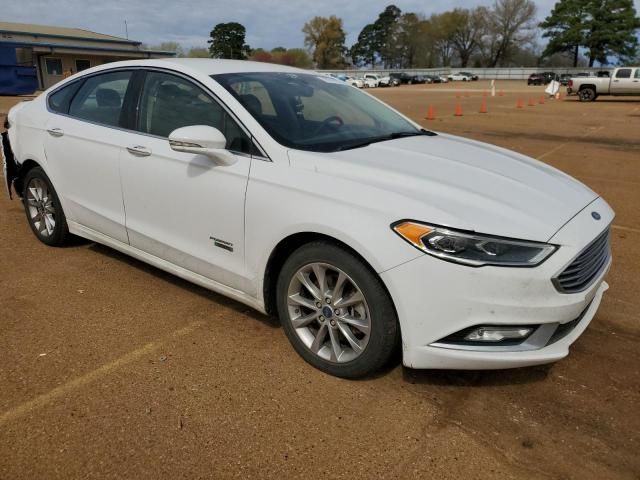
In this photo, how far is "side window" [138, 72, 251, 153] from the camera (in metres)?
3.28

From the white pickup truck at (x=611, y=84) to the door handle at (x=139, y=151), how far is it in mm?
30520

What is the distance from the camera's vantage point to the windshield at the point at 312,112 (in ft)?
10.7

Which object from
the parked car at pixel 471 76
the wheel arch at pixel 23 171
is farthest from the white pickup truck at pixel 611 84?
the parked car at pixel 471 76

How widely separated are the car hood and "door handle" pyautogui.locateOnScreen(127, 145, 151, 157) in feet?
3.87

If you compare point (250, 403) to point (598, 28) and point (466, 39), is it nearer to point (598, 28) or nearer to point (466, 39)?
point (598, 28)

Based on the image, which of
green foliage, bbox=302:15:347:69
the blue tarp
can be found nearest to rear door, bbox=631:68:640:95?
the blue tarp

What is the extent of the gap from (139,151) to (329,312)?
1.78 m

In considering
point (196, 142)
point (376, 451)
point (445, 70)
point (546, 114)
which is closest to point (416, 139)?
point (196, 142)

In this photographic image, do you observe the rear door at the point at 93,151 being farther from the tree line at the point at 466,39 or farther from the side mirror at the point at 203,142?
the tree line at the point at 466,39

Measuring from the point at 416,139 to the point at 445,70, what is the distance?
90505mm

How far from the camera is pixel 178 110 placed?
11.8ft

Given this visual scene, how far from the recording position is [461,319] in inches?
99.0

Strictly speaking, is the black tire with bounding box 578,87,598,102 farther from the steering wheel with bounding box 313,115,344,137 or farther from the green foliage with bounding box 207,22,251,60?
the green foliage with bounding box 207,22,251,60

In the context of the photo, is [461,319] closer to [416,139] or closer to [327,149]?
[327,149]
